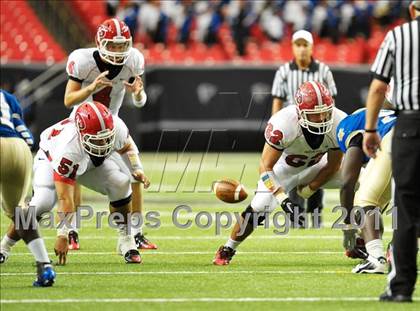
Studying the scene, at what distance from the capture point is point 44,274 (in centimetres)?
614

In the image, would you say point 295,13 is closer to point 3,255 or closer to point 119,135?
point 119,135

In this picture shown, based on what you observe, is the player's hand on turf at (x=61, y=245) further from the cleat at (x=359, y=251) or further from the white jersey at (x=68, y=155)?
the cleat at (x=359, y=251)

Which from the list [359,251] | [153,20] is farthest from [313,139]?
[153,20]

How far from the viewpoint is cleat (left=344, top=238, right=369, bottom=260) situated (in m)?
7.50

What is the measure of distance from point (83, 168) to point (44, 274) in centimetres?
137

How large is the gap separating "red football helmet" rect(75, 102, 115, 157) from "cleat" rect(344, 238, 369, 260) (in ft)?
5.89

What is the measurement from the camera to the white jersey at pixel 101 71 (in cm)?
825

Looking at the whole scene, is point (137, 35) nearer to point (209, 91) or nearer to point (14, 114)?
point (209, 91)

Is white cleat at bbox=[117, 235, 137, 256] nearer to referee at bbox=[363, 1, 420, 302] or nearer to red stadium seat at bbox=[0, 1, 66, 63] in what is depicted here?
referee at bbox=[363, 1, 420, 302]

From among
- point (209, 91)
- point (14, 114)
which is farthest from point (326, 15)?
point (14, 114)

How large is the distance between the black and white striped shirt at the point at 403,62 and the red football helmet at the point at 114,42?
2.88 m

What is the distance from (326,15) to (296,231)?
1118 centimetres

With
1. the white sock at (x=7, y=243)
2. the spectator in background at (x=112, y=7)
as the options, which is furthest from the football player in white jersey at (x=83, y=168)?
the spectator in background at (x=112, y=7)

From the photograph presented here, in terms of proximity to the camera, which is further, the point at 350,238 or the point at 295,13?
the point at 295,13
